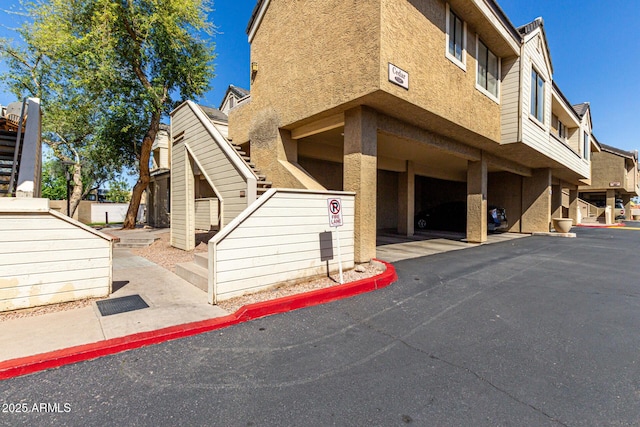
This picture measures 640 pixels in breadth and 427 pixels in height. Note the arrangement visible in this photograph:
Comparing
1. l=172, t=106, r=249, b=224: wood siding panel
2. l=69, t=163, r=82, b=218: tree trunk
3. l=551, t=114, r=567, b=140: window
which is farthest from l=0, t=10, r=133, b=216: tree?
l=551, t=114, r=567, b=140: window

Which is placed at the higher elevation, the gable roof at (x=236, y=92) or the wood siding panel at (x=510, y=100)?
the gable roof at (x=236, y=92)

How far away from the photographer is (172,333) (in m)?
3.33

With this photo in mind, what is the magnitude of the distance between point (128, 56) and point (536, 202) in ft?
71.2

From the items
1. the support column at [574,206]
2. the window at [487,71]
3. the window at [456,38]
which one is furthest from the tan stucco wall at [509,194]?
the support column at [574,206]

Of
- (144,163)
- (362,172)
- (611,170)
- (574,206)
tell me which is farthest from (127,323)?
(611,170)

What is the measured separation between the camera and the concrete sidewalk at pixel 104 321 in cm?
302

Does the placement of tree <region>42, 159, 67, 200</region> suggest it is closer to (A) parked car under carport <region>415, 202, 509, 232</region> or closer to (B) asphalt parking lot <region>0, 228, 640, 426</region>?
(A) parked car under carport <region>415, 202, 509, 232</region>

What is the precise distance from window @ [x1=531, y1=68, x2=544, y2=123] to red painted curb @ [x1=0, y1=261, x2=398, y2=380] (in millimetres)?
10402

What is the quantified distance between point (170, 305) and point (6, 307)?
2.02 meters

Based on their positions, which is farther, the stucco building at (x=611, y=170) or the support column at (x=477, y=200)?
the stucco building at (x=611, y=170)

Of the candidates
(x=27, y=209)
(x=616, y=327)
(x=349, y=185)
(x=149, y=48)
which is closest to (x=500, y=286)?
(x=616, y=327)

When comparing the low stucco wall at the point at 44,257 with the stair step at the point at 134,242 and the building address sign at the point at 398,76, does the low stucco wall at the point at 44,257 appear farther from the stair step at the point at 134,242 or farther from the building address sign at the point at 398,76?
the stair step at the point at 134,242

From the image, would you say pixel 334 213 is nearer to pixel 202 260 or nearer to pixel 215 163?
pixel 202 260

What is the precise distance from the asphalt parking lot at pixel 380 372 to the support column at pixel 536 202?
41.2ft
